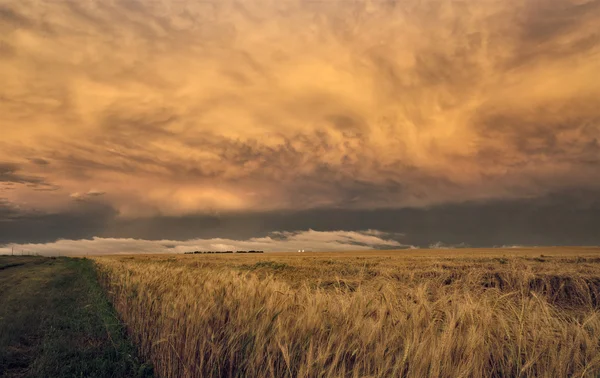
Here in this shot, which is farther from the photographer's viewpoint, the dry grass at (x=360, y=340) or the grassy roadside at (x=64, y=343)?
the grassy roadside at (x=64, y=343)

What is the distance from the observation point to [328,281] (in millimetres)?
18156

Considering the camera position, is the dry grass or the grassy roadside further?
the grassy roadside

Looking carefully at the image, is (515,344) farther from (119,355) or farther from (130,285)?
(130,285)

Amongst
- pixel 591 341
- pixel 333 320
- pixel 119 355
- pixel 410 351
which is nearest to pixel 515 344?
pixel 591 341

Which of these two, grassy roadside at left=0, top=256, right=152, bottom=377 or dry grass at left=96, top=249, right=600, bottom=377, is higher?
dry grass at left=96, top=249, right=600, bottom=377

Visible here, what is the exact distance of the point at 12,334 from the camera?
9.22 meters

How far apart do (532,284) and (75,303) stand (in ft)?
57.6

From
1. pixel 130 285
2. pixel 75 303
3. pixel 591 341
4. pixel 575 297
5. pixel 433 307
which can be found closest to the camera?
pixel 591 341

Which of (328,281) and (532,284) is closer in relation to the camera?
(532,284)

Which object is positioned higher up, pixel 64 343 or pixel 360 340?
pixel 360 340

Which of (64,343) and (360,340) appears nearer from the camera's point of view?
(360,340)

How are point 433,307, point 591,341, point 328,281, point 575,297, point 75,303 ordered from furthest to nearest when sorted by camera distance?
point 328,281, point 575,297, point 75,303, point 433,307, point 591,341

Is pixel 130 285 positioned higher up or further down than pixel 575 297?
higher up

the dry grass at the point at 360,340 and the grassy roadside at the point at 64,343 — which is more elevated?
the dry grass at the point at 360,340
